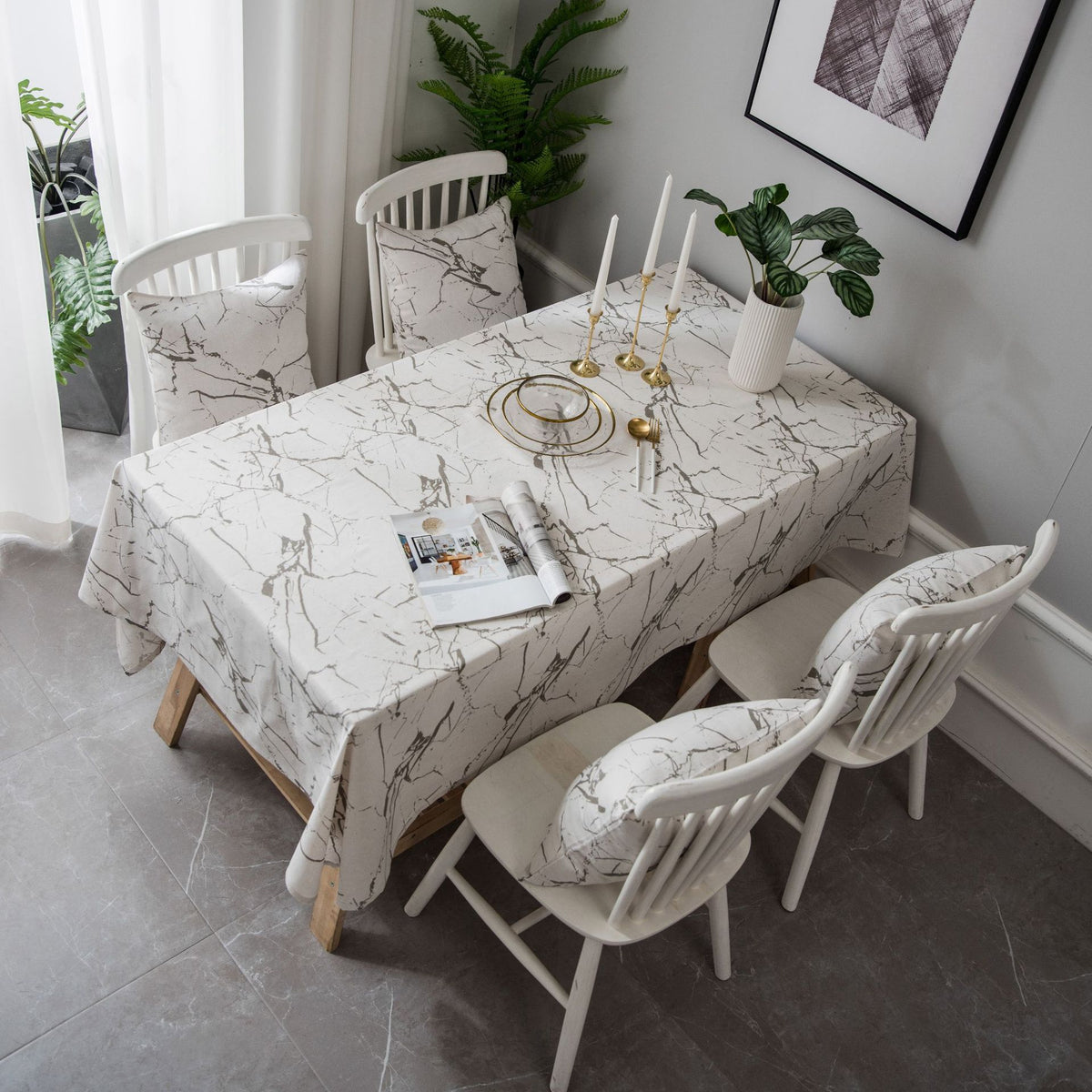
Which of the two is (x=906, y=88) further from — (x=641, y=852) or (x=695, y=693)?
(x=641, y=852)

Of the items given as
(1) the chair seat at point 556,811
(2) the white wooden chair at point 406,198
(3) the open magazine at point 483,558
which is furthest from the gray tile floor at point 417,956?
(2) the white wooden chair at point 406,198

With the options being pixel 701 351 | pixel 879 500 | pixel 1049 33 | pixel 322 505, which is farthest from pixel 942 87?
pixel 322 505

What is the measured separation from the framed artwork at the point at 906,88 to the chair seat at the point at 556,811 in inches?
47.8

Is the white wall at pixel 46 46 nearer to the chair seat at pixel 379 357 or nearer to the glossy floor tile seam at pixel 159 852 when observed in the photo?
the chair seat at pixel 379 357

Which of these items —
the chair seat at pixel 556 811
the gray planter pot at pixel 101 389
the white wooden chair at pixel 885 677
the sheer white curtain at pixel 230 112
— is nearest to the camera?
the chair seat at pixel 556 811

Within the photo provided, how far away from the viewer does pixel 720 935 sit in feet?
6.54

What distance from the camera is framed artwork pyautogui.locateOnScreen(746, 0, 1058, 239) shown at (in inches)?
77.7

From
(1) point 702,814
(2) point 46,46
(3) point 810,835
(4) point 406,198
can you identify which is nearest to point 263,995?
(1) point 702,814

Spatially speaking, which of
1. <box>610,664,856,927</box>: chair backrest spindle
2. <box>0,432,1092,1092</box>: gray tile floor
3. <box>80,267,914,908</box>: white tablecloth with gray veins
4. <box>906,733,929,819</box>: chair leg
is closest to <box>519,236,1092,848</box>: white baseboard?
<box>0,432,1092,1092</box>: gray tile floor

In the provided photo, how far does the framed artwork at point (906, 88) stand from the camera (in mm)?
1973

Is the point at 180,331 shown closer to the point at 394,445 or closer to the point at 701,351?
the point at 394,445

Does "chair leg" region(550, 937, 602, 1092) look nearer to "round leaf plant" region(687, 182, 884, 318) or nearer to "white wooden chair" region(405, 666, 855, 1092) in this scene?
"white wooden chair" region(405, 666, 855, 1092)

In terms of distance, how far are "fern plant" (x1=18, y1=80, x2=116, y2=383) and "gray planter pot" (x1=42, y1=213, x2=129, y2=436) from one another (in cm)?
15

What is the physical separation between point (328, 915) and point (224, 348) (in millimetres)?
1113
